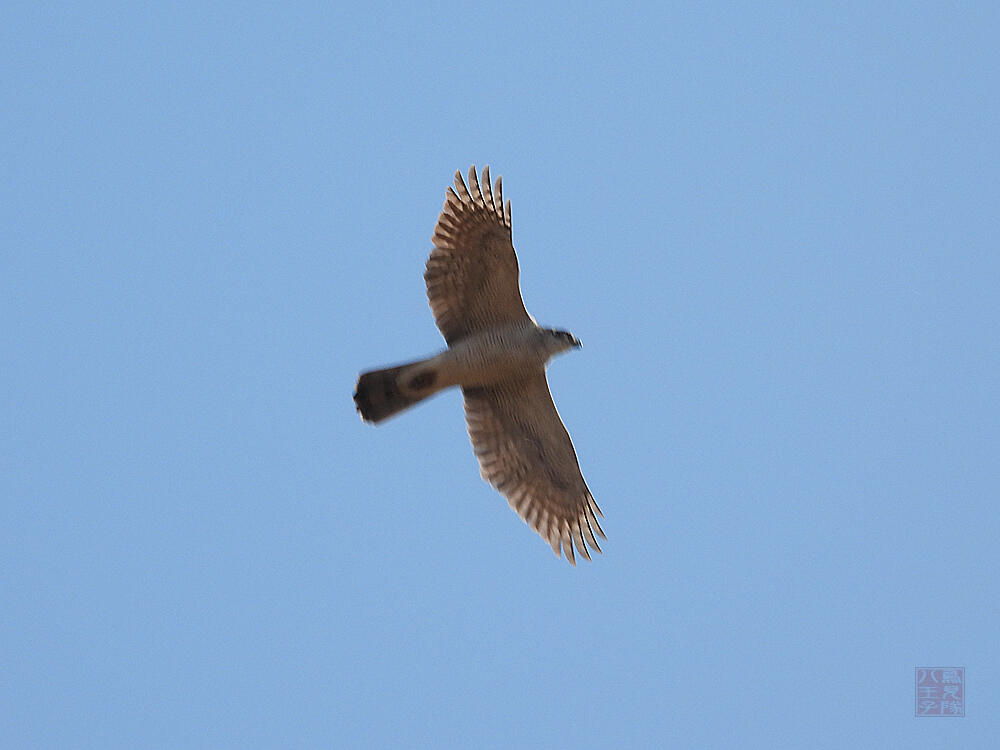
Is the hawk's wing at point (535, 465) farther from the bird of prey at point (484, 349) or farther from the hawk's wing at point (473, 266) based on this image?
the hawk's wing at point (473, 266)

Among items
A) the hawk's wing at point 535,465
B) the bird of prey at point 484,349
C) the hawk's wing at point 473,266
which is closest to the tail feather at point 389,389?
the bird of prey at point 484,349

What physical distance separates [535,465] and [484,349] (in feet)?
4.63

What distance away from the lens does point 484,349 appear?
14352mm

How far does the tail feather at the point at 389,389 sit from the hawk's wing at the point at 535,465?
72 centimetres

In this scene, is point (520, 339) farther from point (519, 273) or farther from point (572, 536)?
point (572, 536)

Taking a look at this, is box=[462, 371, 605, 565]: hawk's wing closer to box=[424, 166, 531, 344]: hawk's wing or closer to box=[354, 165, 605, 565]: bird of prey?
box=[354, 165, 605, 565]: bird of prey

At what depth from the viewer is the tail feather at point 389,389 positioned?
14.3 m

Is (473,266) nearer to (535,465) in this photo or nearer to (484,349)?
(484,349)

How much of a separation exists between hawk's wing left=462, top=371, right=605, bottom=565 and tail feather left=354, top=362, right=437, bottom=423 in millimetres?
723

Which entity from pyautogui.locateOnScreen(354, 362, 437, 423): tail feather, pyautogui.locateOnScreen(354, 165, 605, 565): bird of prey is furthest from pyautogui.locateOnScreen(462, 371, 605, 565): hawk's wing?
pyautogui.locateOnScreen(354, 362, 437, 423): tail feather

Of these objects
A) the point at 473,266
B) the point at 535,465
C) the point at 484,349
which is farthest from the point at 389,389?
the point at 535,465

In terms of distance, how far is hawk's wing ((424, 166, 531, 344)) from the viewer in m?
14.2

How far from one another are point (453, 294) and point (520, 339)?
741mm

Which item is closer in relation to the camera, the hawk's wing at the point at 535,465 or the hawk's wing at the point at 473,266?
the hawk's wing at the point at 473,266
